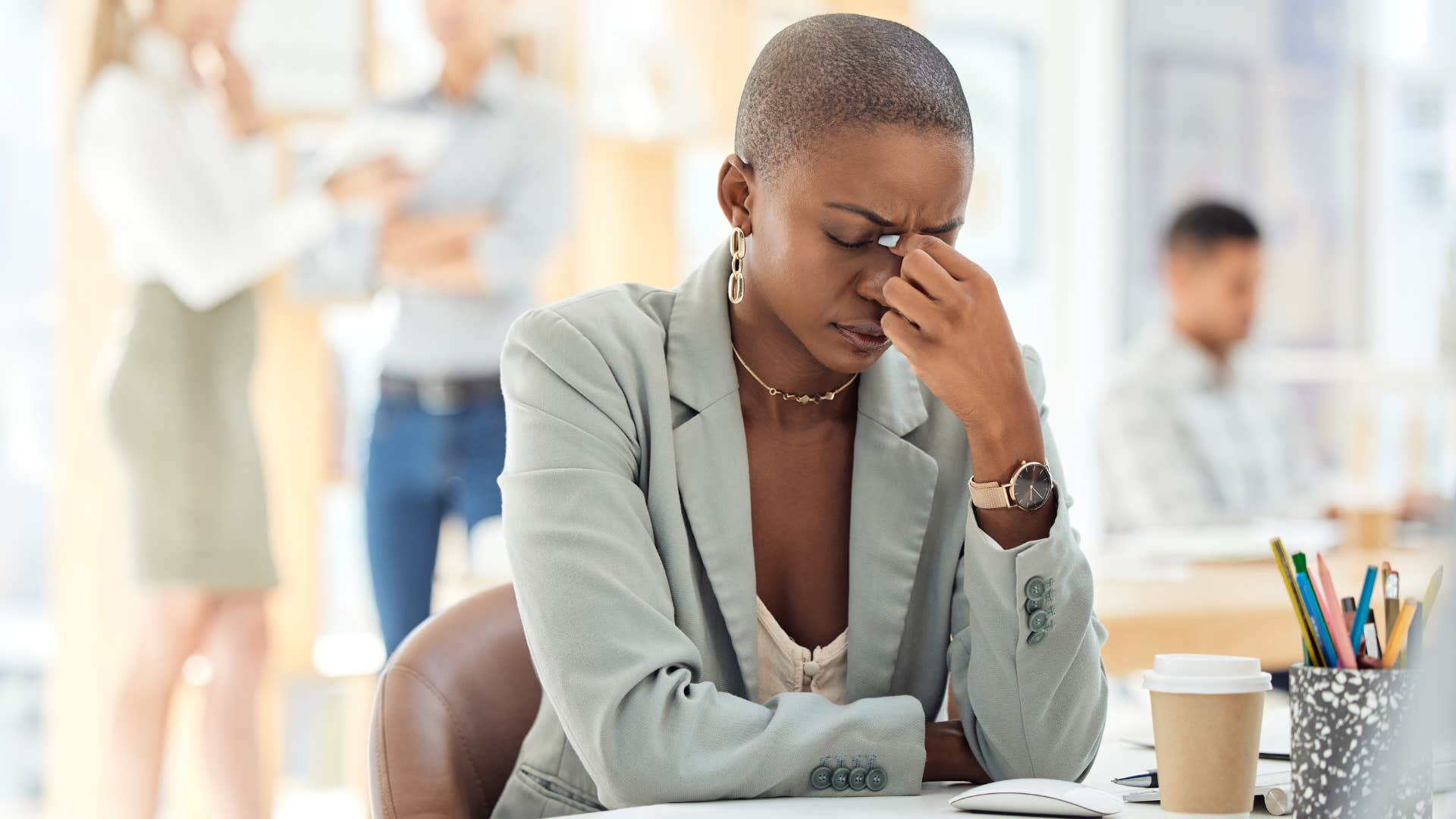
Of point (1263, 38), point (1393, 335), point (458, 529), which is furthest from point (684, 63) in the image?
point (1393, 335)

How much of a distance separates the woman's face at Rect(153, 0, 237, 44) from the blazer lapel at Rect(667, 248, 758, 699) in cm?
214

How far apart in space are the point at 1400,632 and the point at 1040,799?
0.84 ft

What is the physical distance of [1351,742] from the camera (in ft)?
3.07

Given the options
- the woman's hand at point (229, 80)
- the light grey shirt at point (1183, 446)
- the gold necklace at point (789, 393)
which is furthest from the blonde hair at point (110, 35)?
the light grey shirt at point (1183, 446)

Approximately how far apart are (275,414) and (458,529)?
54cm

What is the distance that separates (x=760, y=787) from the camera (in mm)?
1128

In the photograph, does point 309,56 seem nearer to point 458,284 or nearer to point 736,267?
point 458,284

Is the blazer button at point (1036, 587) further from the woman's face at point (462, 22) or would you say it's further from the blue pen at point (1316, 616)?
the woman's face at point (462, 22)

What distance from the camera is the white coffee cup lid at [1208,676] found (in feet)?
3.30

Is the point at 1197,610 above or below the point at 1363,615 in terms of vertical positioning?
below

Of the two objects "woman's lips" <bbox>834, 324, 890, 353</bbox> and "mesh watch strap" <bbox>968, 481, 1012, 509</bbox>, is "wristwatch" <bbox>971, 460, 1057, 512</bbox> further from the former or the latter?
"woman's lips" <bbox>834, 324, 890, 353</bbox>

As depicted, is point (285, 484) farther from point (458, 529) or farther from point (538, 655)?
point (538, 655)

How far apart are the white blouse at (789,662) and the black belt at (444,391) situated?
1.84 metres

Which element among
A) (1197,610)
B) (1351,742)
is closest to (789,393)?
(1351,742)
